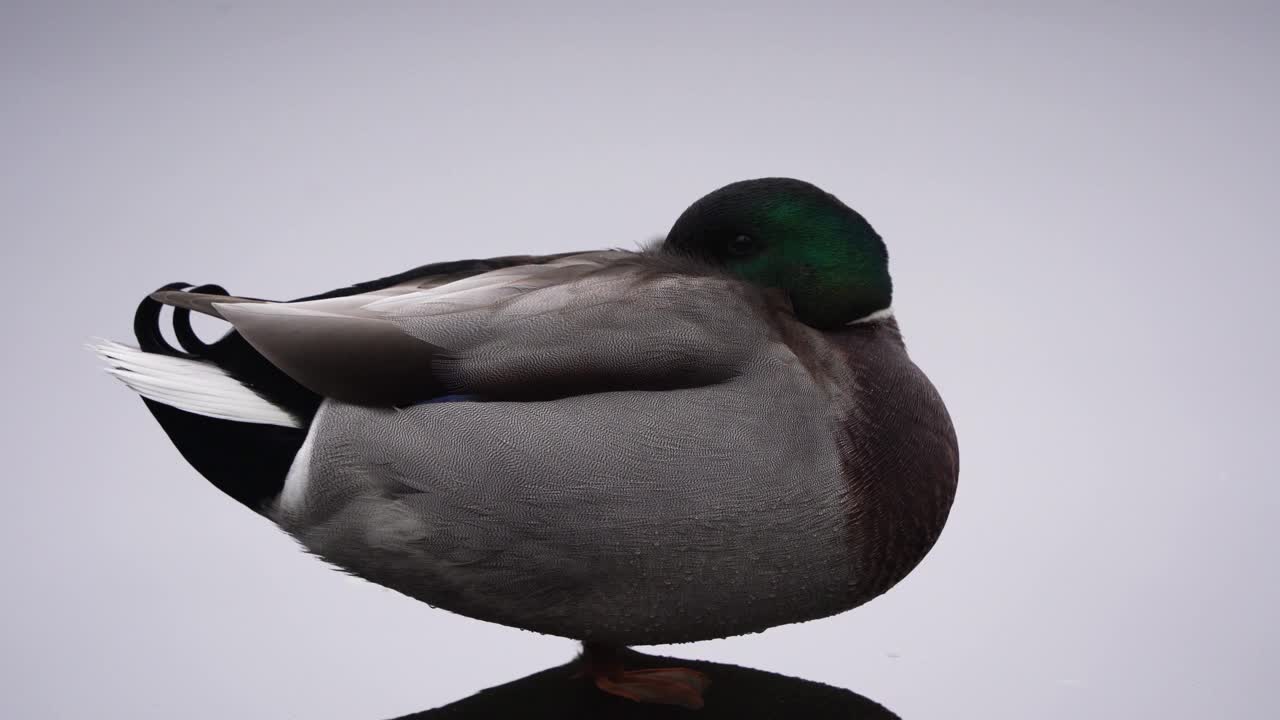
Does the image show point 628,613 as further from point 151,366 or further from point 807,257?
point 151,366

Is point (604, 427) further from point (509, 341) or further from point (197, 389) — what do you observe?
point (197, 389)

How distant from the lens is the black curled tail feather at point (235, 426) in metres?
2.46

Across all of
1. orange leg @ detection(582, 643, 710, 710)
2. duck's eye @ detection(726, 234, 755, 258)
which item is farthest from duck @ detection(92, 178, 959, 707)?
orange leg @ detection(582, 643, 710, 710)

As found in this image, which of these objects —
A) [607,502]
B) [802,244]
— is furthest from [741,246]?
[607,502]

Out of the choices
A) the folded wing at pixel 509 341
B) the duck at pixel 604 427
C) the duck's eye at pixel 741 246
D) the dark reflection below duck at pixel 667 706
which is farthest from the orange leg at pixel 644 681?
the duck's eye at pixel 741 246

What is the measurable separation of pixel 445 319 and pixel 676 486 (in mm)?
525

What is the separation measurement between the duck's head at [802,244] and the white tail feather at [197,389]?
908 mm

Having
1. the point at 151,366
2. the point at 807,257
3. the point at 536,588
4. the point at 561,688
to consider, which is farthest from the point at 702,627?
the point at 151,366

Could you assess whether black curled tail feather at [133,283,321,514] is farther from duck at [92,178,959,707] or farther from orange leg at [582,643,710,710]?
orange leg at [582,643,710,710]

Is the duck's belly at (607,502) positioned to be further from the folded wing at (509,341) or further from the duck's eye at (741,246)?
the duck's eye at (741,246)

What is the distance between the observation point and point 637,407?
90.8 inches

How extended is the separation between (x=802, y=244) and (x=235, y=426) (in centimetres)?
114

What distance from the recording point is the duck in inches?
90.2

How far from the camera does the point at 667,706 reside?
2693 mm
